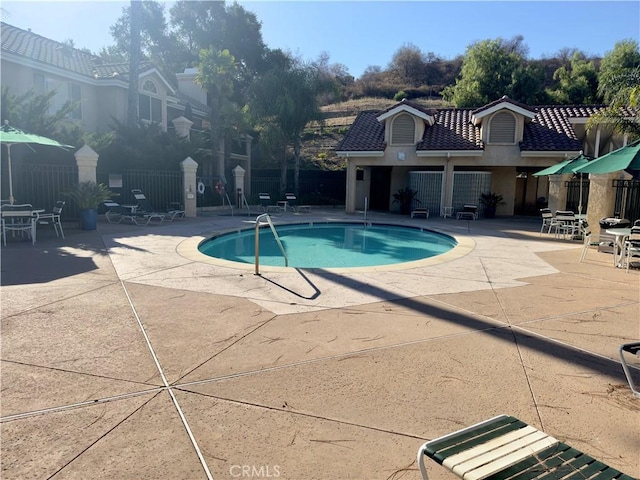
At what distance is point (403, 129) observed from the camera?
22.3 metres

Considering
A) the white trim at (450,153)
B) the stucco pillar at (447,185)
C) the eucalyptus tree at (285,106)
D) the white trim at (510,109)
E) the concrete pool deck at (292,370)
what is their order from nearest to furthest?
the concrete pool deck at (292,370) → the white trim at (510,109) → the white trim at (450,153) → the stucco pillar at (447,185) → the eucalyptus tree at (285,106)

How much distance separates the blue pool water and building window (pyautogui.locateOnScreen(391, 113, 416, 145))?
6086 millimetres

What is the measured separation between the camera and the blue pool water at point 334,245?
Result: 11773 millimetres

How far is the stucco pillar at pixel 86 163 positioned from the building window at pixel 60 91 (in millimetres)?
6472

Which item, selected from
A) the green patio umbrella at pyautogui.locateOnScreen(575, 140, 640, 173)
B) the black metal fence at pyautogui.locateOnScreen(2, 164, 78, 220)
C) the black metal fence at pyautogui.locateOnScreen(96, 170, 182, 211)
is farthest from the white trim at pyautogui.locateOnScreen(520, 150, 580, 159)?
the black metal fence at pyautogui.locateOnScreen(2, 164, 78, 220)

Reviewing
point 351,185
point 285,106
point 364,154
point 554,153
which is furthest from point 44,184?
point 554,153

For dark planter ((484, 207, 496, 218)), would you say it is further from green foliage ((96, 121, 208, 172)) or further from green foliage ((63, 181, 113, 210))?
green foliage ((63, 181, 113, 210))

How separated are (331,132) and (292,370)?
129ft

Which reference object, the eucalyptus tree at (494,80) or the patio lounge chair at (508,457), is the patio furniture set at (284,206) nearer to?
the eucalyptus tree at (494,80)

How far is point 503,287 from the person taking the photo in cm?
727

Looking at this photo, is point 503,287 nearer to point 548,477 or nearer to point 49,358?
point 548,477

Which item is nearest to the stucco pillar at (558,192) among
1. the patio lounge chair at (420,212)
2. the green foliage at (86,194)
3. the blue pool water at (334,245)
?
the blue pool water at (334,245)

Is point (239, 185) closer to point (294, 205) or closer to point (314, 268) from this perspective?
point (294, 205)

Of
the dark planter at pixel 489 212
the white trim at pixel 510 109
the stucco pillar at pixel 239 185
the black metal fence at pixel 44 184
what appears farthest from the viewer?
the stucco pillar at pixel 239 185
